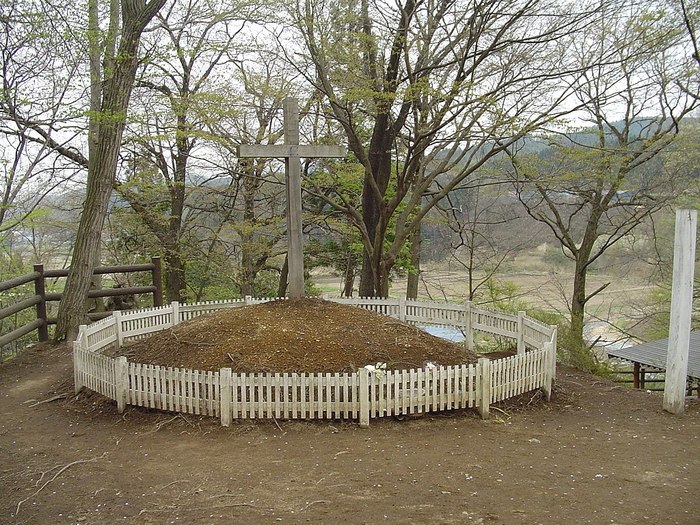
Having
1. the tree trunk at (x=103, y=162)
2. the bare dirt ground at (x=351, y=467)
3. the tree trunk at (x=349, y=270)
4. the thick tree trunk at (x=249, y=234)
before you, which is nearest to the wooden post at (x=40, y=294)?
the tree trunk at (x=103, y=162)

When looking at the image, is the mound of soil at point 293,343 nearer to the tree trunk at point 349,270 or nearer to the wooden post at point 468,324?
the wooden post at point 468,324

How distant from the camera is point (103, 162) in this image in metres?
9.90

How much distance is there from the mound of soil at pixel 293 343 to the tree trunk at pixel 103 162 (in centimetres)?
258

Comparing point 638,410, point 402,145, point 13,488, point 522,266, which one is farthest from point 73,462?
point 522,266

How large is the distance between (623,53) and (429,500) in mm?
11030

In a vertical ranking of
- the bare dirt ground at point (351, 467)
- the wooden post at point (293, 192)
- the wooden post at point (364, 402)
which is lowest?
the bare dirt ground at point (351, 467)

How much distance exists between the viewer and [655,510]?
158 inches

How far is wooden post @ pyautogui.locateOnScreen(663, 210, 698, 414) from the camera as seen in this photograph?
20.4 ft

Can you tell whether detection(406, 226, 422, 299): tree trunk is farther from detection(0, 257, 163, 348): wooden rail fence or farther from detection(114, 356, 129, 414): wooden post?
detection(114, 356, 129, 414): wooden post

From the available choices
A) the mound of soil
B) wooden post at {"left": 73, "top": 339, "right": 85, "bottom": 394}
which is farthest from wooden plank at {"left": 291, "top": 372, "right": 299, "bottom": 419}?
wooden post at {"left": 73, "top": 339, "right": 85, "bottom": 394}

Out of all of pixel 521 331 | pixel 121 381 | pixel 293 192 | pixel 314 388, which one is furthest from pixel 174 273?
pixel 314 388

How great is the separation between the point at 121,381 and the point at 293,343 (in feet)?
6.61

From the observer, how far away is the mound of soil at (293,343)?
6.60 meters

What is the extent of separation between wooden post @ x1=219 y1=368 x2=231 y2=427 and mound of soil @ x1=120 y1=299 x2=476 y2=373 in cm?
61
